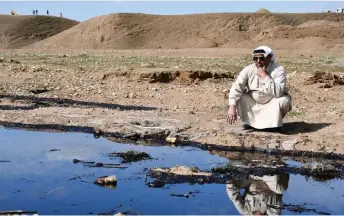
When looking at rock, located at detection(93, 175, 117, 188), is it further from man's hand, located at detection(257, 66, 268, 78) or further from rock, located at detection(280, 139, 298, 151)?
man's hand, located at detection(257, 66, 268, 78)

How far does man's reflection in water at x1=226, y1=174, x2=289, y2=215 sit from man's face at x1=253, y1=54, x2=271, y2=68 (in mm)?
2017

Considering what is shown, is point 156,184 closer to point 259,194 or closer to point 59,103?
point 259,194

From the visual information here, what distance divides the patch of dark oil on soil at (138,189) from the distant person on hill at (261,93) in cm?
103

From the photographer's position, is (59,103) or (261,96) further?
(59,103)

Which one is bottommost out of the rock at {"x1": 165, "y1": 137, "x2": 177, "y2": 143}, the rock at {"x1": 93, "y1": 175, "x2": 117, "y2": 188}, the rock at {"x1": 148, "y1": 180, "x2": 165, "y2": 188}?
the rock at {"x1": 148, "y1": 180, "x2": 165, "y2": 188}

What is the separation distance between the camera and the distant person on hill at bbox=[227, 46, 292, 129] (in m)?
7.69

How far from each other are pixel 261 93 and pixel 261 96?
0.05m

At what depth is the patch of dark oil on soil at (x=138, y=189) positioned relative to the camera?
4848 millimetres

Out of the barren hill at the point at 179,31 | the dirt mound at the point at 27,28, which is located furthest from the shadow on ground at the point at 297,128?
the dirt mound at the point at 27,28

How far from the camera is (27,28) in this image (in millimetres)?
58844

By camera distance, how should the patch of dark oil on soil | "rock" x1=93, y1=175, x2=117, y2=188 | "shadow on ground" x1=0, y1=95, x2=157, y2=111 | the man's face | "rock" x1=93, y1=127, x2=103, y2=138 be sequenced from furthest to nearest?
1. "shadow on ground" x1=0, y1=95, x2=157, y2=111
2. "rock" x1=93, y1=127, x2=103, y2=138
3. the man's face
4. "rock" x1=93, y1=175, x2=117, y2=188
5. the patch of dark oil on soil

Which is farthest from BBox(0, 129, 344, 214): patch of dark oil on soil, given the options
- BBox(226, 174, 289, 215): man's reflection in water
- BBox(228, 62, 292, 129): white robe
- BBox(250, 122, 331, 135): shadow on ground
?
BBox(250, 122, 331, 135): shadow on ground

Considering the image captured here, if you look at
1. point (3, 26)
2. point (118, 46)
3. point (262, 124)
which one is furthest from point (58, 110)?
point (3, 26)

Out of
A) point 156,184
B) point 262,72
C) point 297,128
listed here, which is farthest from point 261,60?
point 156,184
